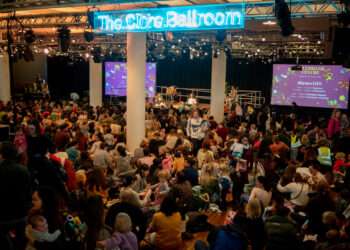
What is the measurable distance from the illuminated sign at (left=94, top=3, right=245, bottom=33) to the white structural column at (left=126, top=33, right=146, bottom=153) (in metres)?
2.44

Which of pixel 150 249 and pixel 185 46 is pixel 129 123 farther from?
pixel 185 46

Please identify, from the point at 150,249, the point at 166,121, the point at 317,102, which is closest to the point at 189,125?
the point at 166,121

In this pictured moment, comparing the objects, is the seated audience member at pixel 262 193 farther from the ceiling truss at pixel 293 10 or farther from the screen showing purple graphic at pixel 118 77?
the screen showing purple graphic at pixel 118 77

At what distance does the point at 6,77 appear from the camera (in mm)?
19203

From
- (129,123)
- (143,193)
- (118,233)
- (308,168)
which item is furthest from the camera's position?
(129,123)

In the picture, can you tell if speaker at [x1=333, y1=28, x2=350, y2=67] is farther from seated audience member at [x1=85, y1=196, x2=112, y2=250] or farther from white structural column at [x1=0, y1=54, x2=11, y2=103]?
white structural column at [x1=0, y1=54, x2=11, y2=103]

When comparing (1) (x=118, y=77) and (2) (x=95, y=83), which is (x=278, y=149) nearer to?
(2) (x=95, y=83)

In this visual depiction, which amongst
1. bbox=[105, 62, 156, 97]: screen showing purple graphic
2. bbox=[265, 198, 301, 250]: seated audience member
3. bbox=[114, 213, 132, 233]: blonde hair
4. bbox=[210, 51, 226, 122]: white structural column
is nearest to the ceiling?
bbox=[210, 51, 226, 122]: white structural column

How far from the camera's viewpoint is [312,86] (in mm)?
17203

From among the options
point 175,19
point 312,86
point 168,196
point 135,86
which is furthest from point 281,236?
point 312,86

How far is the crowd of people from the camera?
4.04m

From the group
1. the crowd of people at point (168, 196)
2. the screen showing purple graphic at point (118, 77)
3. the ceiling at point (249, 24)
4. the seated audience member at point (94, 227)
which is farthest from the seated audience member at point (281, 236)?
the screen showing purple graphic at point (118, 77)

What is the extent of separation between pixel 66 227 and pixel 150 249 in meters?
1.07

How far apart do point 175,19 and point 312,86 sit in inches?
464
